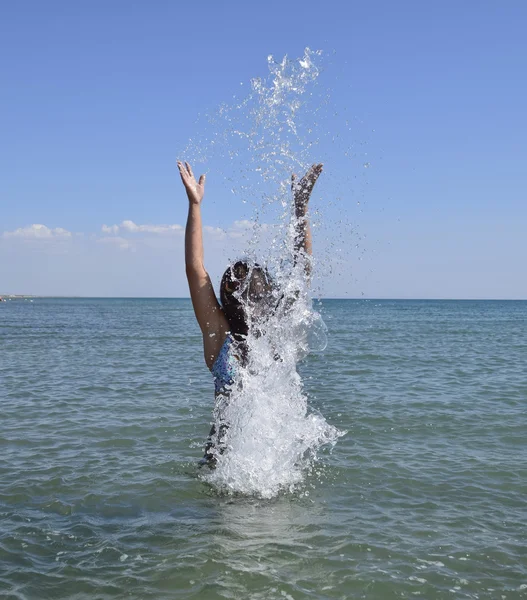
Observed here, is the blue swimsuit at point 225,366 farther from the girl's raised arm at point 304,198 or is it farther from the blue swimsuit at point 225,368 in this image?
the girl's raised arm at point 304,198

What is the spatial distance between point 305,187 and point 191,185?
0.98m

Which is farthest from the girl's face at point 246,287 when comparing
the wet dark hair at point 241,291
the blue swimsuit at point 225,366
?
the blue swimsuit at point 225,366

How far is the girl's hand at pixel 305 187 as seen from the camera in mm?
5188

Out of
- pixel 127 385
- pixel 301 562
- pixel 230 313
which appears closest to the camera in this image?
pixel 301 562

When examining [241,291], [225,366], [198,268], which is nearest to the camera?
[198,268]

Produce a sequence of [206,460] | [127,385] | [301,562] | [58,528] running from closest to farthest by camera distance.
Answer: [301,562]
[58,528]
[206,460]
[127,385]

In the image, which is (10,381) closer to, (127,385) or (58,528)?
(127,385)

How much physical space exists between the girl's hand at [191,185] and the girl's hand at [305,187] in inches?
31.8

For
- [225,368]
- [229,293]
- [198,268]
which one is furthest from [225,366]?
[198,268]

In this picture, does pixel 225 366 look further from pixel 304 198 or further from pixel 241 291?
pixel 304 198

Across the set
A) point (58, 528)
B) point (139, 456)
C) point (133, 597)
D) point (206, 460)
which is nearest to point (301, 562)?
point (133, 597)

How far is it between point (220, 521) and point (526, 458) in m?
4.60

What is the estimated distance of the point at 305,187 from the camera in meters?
5.21

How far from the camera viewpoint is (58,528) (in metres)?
5.71
